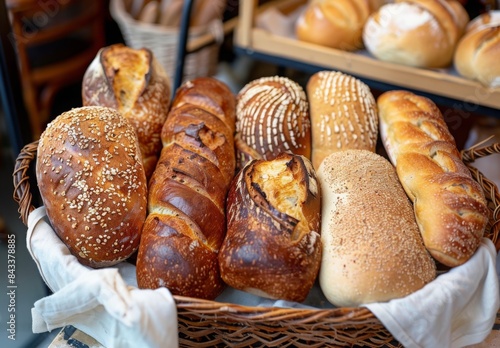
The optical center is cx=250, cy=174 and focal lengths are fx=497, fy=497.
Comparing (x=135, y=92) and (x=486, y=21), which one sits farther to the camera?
(x=486, y=21)

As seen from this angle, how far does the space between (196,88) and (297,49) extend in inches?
23.0

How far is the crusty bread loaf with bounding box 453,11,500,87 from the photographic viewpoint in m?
1.47

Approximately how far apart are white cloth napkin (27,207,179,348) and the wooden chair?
151 centimetres

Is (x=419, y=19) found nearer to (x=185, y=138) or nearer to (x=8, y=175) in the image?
(x=185, y=138)

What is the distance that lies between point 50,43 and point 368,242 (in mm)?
2170

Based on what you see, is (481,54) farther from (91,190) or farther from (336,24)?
(91,190)

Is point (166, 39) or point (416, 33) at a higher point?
point (416, 33)

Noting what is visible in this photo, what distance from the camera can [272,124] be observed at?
118 centimetres

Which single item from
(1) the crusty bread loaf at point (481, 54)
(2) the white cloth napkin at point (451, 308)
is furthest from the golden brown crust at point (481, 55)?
(2) the white cloth napkin at point (451, 308)

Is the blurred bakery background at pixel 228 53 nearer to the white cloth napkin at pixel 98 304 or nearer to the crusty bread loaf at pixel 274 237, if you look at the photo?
the white cloth napkin at pixel 98 304

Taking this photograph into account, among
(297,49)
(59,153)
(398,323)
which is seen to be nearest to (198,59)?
(297,49)

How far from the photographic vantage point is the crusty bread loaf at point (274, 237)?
89cm

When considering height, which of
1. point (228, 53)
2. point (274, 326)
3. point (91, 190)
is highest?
point (91, 190)

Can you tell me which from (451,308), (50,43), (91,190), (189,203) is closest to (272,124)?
(189,203)
